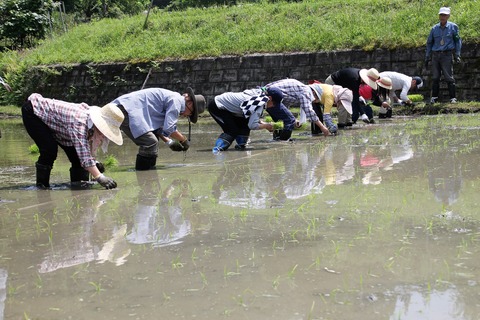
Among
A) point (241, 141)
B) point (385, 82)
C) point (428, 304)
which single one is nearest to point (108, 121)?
point (241, 141)

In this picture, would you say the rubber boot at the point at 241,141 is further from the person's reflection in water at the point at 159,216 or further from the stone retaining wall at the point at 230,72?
the stone retaining wall at the point at 230,72

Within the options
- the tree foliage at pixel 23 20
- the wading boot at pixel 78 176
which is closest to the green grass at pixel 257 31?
the tree foliage at pixel 23 20

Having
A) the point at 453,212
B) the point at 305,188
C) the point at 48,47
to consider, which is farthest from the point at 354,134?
the point at 48,47

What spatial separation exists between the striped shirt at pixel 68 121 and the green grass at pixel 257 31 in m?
10.8

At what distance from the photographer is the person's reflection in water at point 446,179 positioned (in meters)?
4.77

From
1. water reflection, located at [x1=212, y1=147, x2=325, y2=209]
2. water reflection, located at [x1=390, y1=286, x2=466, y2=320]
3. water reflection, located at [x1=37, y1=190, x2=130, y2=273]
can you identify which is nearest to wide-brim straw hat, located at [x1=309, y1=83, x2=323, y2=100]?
water reflection, located at [x1=212, y1=147, x2=325, y2=209]

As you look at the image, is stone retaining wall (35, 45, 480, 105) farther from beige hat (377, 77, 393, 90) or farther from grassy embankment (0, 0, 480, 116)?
beige hat (377, 77, 393, 90)

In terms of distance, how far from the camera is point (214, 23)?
20859 millimetres

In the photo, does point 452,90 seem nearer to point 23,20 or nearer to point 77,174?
point 77,174

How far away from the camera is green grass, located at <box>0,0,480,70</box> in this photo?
1612cm

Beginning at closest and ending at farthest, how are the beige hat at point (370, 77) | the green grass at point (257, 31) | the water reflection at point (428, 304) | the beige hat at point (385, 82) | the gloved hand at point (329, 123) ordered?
1. the water reflection at point (428, 304)
2. the gloved hand at point (329, 123)
3. the beige hat at point (370, 77)
4. the beige hat at point (385, 82)
5. the green grass at point (257, 31)

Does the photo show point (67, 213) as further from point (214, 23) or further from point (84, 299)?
point (214, 23)

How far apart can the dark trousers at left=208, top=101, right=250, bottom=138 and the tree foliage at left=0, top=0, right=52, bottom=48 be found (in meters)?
19.9

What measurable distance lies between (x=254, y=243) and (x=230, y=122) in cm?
557
